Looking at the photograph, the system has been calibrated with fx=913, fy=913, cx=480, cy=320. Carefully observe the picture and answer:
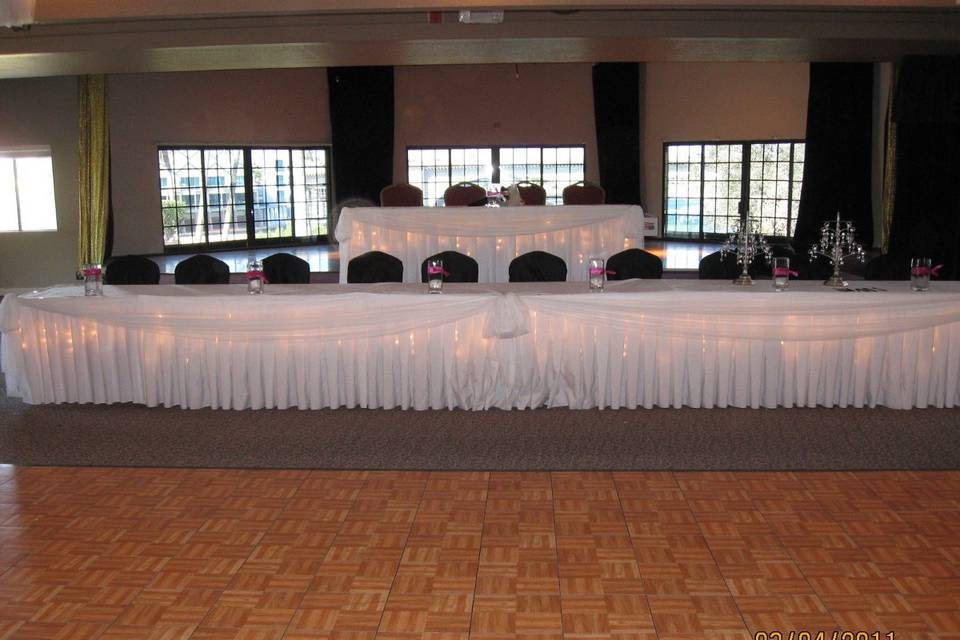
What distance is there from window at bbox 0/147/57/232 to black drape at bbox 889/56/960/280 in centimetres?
1111

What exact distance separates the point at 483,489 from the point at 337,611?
1.29 meters

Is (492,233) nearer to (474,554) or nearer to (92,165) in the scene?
(474,554)

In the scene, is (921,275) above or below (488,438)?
above

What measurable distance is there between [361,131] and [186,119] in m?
3.12

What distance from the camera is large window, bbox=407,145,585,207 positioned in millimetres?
17234

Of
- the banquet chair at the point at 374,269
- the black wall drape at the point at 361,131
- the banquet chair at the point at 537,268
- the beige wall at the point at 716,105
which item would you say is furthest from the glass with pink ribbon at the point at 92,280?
the beige wall at the point at 716,105

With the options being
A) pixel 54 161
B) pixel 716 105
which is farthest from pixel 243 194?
pixel 716 105

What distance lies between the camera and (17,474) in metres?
4.71

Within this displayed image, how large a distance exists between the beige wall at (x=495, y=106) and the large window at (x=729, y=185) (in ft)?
5.28

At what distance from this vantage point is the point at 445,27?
9.29m

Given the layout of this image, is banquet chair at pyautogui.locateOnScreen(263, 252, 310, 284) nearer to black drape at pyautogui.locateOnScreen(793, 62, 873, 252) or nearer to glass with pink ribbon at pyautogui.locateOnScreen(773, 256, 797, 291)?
glass with pink ribbon at pyautogui.locateOnScreen(773, 256, 797, 291)

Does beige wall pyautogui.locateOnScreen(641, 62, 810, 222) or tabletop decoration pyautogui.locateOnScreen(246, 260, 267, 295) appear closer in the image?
tabletop decoration pyautogui.locateOnScreen(246, 260, 267, 295)

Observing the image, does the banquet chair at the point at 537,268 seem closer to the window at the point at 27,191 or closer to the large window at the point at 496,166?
the window at the point at 27,191

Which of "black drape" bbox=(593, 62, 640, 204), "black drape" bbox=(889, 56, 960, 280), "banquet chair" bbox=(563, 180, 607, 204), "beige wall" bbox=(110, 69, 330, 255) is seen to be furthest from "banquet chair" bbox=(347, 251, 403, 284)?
"black drape" bbox=(593, 62, 640, 204)
